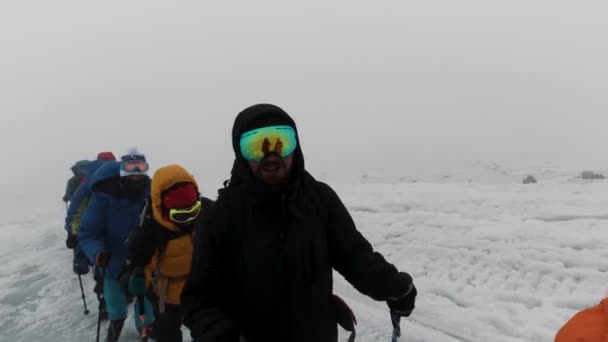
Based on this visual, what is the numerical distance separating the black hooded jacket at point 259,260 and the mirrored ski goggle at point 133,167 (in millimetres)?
2967

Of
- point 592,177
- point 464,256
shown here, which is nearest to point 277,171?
point 464,256

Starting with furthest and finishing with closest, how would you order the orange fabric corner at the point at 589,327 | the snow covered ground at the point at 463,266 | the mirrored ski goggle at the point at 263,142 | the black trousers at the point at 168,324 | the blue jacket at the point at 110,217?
the snow covered ground at the point at 463,266
the blue jacket at the point at 110,217
the black trousers at the point at 168,324
the mirrored ski goggle at the point at 263,142
the orange fabric corner at the point at 589,327

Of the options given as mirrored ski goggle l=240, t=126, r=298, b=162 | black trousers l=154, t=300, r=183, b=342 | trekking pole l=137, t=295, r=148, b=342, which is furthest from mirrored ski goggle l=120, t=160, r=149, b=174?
mirrored ski goggle l=240, t=126, r=298, b=162

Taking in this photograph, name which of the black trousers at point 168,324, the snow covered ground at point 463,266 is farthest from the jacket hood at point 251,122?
the snow covered ground at point 463,266

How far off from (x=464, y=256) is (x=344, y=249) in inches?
219

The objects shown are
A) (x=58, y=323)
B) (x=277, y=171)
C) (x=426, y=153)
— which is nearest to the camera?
(x=277, y=171)

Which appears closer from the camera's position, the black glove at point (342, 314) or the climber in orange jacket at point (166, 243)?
the black glove at point (342, 314)

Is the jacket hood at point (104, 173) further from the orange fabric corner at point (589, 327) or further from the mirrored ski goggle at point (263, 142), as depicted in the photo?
the orange fabric corner at point (589, 327)

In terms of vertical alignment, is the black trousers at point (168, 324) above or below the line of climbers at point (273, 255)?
below

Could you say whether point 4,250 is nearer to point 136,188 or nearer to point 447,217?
point 136,188

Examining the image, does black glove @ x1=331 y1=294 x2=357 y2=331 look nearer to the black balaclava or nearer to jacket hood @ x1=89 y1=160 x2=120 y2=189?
the black balaclava

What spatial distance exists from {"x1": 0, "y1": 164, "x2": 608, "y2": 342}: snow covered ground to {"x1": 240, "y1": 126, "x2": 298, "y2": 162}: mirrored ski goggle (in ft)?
11.6

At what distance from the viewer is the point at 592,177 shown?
1510 cm

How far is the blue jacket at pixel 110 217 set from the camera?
4824 millimetres
